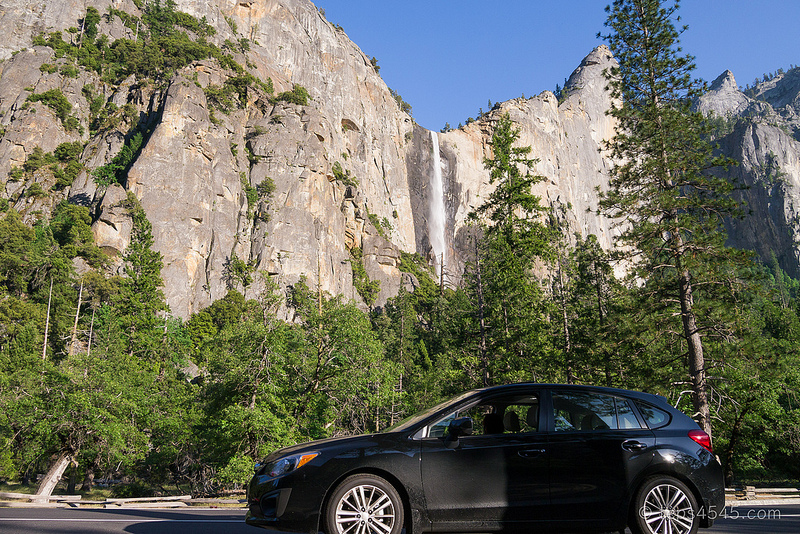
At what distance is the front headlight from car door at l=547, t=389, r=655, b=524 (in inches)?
95.0

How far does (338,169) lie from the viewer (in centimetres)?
7944

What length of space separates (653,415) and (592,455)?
98 cm

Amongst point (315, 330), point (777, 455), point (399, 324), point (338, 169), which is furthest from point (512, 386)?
point (338, 169)

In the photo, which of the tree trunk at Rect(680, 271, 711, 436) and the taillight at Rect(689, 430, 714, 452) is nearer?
the taillight at Rect(689, 430, 714, 452)

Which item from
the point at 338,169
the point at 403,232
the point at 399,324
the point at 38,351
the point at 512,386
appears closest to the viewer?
the point at 512,386

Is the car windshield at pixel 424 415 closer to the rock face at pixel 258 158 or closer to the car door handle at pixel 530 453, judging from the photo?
the car door handle at pixel 530 453

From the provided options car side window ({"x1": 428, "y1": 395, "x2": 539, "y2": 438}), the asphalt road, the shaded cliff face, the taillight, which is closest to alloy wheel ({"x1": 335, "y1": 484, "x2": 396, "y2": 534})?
car side window ({"x1": 428, "y1": 395, "x2": 539, "y2": 438})

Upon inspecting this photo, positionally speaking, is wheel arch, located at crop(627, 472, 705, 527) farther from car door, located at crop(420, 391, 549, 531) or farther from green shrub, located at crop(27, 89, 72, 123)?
green shrub, located at crop(27, 89, 72, 123)

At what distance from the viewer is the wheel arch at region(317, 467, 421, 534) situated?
15.7 ft

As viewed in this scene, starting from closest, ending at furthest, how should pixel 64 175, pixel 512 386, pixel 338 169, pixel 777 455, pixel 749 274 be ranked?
pixel 512 386, pixel 749 274, pixel 777 455, pixel 64 175, pixel 338 169

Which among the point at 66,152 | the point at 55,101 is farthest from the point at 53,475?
the point at 55,101

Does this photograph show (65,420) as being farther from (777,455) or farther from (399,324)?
(399,324)

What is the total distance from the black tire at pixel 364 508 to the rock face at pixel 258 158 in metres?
38.0

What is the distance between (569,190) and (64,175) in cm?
10797
